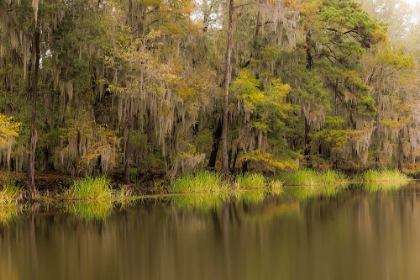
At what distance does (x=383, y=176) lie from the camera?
95.6 ft

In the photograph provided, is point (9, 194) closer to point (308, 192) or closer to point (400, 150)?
point (308, 192)

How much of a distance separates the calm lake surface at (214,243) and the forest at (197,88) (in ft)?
14.3

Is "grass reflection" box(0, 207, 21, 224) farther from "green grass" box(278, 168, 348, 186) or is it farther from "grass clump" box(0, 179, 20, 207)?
"green grass" box(278, 168, 348, 186)

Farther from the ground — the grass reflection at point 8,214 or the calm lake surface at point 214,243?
the calm lake surface at point 214,243

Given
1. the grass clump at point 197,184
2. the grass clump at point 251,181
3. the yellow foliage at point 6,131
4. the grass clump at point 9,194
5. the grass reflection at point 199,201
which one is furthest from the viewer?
the grass clump at point 251,181

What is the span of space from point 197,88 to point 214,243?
37.9 feet

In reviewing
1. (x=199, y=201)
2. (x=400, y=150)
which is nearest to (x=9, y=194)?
(x=199, y=201)

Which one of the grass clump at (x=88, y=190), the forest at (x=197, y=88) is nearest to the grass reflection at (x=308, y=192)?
the forest at (x=197, y=88)

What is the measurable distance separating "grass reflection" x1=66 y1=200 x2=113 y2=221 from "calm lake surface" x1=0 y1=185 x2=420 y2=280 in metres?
0.08

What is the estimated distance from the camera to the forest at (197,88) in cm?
1598

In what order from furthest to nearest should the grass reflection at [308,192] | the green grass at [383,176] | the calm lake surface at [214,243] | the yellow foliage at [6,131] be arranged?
the green grass at [383,176], the grass reflection at [308,192], the yellow foliage at [6,131], the calm lake surface at [214,243]

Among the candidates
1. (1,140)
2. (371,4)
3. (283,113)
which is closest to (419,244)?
(1,140)

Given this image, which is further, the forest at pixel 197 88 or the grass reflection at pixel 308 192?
the grass reflection at pixel 308 192

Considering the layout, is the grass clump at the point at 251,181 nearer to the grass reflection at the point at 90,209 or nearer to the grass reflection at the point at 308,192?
the grass reflection at the point at 308,192
